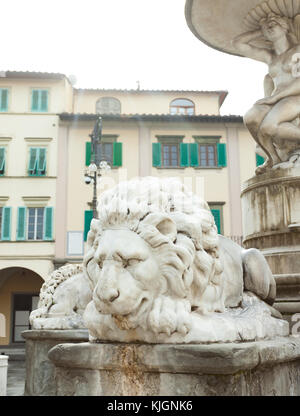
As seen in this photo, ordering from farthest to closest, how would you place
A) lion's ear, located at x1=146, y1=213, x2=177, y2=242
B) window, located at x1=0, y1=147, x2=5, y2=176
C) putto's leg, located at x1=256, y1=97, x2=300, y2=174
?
window, located at x1=0, y1=147, x2=5, y2=176 → putto's leg, located at x1=256, y1=97, x2=300, y2=174 → lion's ear, located at x1=146, y1=213, x2=177, y2=242

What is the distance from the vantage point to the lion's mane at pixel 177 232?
1.99m

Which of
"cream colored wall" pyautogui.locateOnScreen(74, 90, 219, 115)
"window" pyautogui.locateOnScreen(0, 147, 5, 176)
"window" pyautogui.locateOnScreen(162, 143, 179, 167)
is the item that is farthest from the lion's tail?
"cream colored wall" pyautogui.locateOnScreen(74, 90, 219, 115)

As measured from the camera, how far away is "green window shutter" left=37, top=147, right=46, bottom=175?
23.6m

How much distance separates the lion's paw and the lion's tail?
0.85 m

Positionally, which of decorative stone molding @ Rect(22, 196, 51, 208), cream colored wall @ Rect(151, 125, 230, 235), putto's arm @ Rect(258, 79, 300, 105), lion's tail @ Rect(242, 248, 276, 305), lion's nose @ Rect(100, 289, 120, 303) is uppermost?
cream colored wall @ Rect(151, 125, 230, 235)

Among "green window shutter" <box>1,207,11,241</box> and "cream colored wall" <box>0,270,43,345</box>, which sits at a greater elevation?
"green window shutter" <box>1,207,11,241</box>

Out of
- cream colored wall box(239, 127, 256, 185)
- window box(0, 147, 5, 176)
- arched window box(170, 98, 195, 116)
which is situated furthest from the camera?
arched window box(170, 98, 195, 116)

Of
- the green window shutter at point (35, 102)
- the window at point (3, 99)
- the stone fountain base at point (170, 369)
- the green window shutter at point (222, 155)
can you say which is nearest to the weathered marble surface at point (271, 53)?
the stone fountain base at point (170, 369)

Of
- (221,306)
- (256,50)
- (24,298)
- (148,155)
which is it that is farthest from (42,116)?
(221,306)

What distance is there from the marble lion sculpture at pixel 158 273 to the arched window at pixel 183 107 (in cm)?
2505

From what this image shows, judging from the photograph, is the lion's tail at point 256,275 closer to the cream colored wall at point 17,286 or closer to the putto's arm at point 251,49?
the putto's arm at point 251,49

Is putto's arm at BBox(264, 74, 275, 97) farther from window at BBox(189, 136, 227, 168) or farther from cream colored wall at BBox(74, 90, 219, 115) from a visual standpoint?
cream colored wall at BBox(74, 90, 219, 115)

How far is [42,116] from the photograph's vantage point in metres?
24.5
